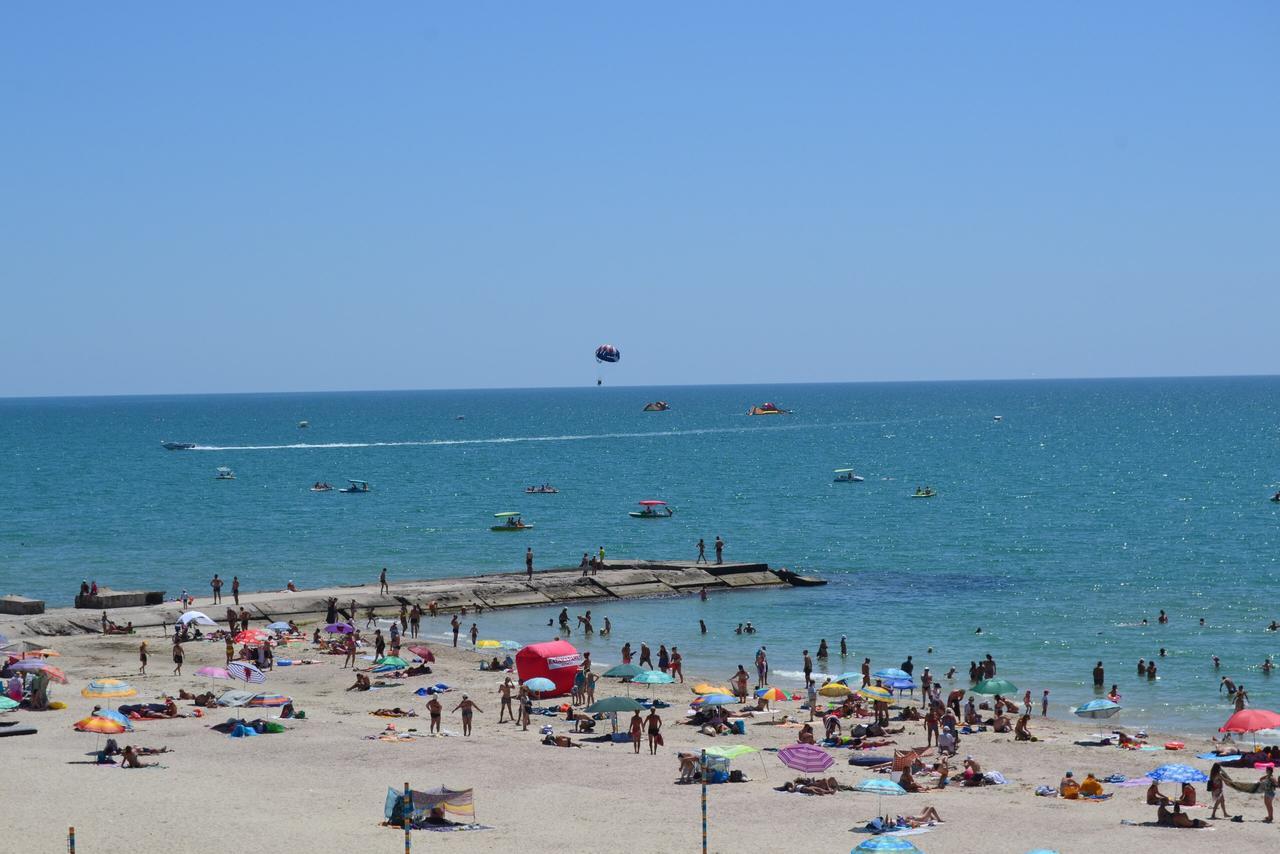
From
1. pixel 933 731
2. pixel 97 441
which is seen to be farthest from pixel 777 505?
pixel 97 441

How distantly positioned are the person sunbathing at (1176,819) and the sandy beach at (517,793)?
29cm

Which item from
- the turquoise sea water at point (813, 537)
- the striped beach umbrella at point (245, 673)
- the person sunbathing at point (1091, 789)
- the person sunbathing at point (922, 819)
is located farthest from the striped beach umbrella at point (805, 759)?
the striped beach umbrella at point (245, 673)

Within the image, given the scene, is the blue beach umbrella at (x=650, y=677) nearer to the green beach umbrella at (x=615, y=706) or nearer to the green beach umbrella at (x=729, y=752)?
the green beach umbrella at (x=615, y=706)

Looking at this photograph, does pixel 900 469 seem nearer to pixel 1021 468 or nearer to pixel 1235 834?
pixel 1021 468

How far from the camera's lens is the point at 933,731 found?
33.5 metres

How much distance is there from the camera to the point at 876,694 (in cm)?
3547

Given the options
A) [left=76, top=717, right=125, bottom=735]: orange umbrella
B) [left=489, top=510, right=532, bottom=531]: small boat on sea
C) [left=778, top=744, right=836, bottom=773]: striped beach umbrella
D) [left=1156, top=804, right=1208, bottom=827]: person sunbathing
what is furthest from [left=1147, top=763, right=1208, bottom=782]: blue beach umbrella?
[left=489, top=510, right=532, bottom=531]: small boat on sea

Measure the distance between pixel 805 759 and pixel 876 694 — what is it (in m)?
6.92

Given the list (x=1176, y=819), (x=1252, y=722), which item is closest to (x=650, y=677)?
(x=1252, y=722)

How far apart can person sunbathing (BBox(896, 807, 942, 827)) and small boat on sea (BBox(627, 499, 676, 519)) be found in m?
59.2

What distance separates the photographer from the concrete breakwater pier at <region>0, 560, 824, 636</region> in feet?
161

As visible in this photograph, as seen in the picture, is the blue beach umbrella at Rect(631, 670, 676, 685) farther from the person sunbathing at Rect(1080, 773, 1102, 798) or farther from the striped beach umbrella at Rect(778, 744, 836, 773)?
the person sunbathing at Rect(1080, 773, 1102, 798)

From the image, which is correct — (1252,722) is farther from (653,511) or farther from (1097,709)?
(653,511)

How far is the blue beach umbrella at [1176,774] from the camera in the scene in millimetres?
27250
